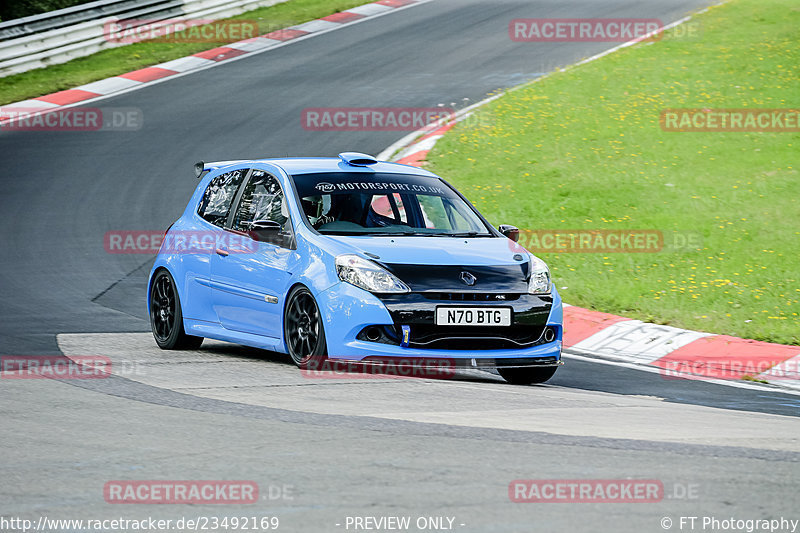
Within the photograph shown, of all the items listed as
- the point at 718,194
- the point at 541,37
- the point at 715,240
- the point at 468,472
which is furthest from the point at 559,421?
the point at 541,37

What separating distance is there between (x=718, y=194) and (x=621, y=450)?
10.9m

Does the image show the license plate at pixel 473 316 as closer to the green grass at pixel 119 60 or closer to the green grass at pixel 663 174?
the green grass at pixel 663 174

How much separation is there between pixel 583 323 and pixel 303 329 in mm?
3729

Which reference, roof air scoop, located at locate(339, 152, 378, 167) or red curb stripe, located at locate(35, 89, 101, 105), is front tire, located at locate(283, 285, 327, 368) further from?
red curb stripe, located at locate(35, 89, 101, 105)

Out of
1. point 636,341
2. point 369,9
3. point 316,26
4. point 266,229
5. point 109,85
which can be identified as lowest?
point 636,341

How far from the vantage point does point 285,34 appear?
29891mm

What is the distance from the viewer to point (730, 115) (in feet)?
66.2

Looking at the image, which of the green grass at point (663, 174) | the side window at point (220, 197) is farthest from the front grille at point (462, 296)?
the green grass at point (663, 174)

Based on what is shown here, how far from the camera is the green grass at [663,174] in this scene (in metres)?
12.4

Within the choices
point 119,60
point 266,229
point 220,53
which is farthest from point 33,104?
point 266,229

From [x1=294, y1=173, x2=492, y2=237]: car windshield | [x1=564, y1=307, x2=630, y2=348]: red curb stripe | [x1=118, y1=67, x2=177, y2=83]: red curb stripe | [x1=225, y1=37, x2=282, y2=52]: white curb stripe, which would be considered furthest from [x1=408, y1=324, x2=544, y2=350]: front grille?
[x1=225, y1=37, x2=282, y2=52]: white curb stripe

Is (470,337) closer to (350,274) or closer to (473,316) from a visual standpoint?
(473,316)

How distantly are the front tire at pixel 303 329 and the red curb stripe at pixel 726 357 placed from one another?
3.28 meters

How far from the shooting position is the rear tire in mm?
9047
